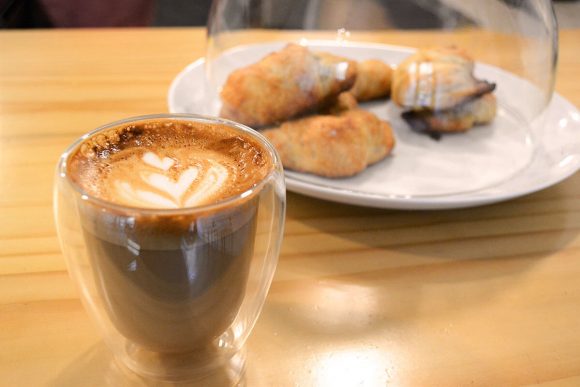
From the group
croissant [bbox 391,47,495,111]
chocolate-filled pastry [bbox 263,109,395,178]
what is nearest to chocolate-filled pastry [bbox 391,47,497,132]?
croissant [bbox 391,47,495,111]

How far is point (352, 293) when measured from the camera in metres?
0.54

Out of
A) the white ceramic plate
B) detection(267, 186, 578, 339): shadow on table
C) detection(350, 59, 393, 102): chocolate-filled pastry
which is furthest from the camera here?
detection(350, 59, 393, 102): chocolate-filled pastry

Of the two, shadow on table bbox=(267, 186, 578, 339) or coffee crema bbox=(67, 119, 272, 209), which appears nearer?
coffee crema bbox=(67, 119, 272, 209)

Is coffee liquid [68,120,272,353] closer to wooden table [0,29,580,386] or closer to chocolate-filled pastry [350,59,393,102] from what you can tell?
wooden table [0,29,580,386]

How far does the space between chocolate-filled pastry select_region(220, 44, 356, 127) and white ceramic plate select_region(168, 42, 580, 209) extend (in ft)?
0.25

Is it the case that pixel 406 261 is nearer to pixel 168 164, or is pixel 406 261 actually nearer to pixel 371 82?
pixel 168 164

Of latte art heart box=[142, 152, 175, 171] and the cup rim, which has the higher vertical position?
the cup rim

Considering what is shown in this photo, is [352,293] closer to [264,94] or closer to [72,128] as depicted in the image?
[264,94]

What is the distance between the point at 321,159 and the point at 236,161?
261mm

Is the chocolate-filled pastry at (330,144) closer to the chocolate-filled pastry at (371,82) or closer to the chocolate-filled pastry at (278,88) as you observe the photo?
the chocolate-filled pastry at (278,88)

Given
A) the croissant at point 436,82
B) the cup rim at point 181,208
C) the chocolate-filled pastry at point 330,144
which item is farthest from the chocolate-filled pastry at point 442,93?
the cup rim at point 181,208

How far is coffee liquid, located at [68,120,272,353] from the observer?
378mm

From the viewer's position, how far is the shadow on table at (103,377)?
0.43m

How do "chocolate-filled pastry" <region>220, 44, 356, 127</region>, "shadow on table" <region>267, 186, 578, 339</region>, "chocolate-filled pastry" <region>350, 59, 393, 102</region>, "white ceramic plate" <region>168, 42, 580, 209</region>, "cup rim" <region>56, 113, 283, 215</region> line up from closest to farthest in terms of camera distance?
"cup rim" <region>56, 113, 283, 215</region> < "shadow on table" <region>267, 186, 578, 339</region> < "white ceramic plate" <region>168, 42, 580, 209</region> < "chocolate-filled pastry" <region>220, 44, 356, 127</region> < "chocolate-filled pastry" <region>350, 59, 393, 102</region>
